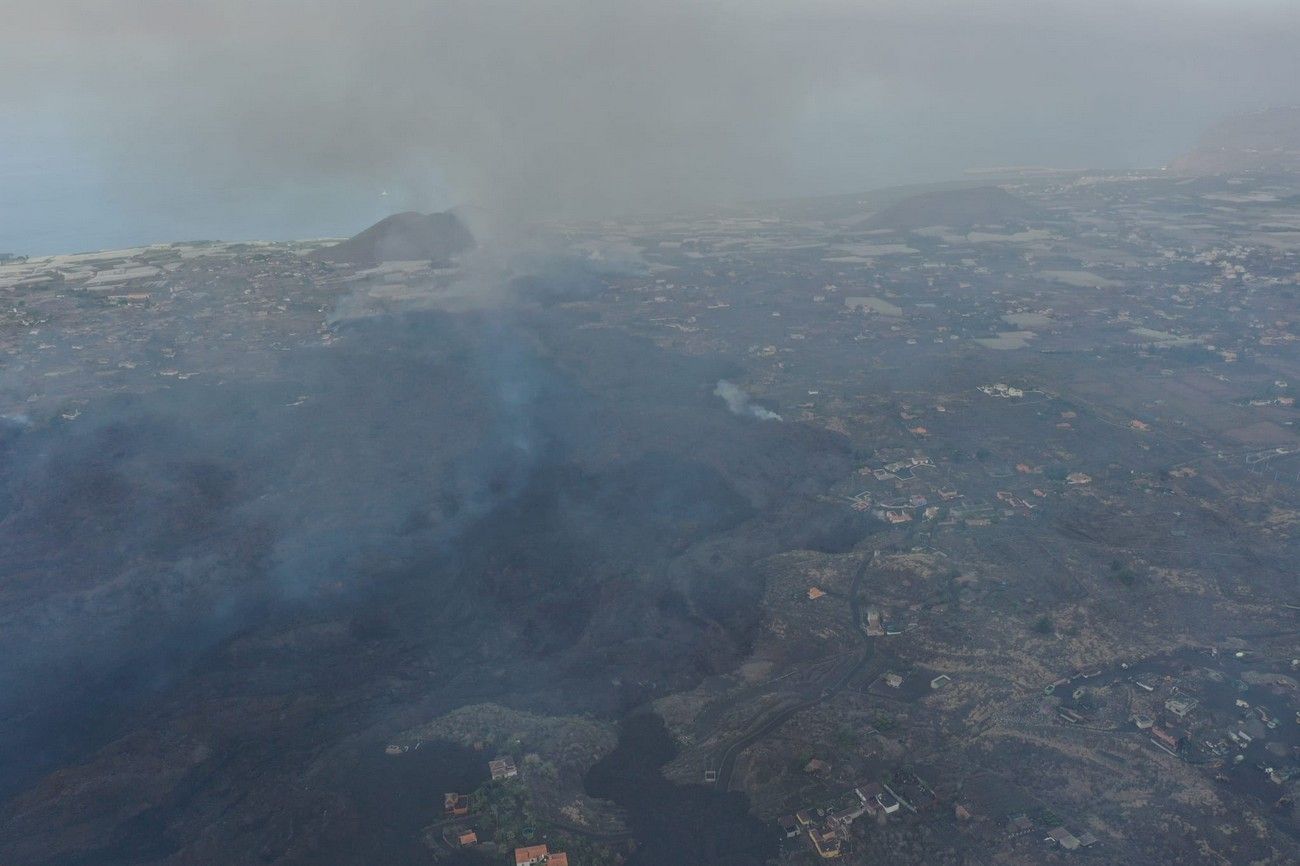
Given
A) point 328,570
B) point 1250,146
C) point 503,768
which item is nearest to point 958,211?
point 1250,146

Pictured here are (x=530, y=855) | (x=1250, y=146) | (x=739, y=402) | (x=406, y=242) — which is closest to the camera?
(x=530, y=855)

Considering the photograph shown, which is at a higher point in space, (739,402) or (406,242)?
(406,242)

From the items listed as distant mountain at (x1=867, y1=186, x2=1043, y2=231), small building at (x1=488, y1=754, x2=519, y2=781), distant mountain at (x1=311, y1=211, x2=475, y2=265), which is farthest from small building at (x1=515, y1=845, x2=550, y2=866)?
distant mountain at (x1=867, y1=186, x2=1043, y2=231)

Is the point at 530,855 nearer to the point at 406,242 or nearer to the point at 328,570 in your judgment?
the point at 328,570

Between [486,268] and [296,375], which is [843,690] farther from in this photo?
[486,268]

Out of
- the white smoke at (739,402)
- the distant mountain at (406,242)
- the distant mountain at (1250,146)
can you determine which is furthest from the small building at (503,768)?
the distant mountain at (1250,146)

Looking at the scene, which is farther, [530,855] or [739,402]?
[739,402]

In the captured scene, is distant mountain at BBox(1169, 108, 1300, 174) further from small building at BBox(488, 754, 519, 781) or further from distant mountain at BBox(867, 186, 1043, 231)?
small building at BBox(488, 754, 519, 781)
